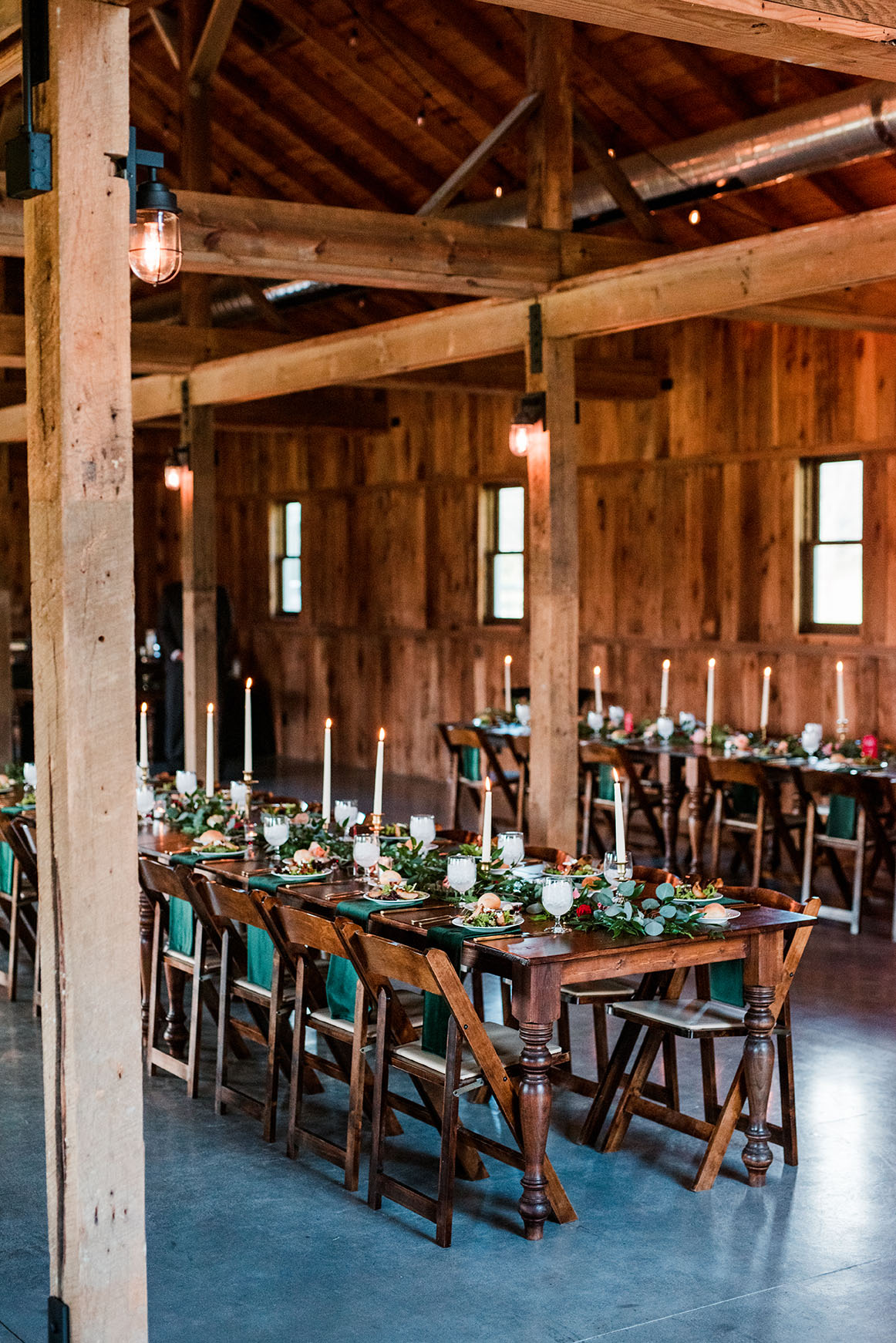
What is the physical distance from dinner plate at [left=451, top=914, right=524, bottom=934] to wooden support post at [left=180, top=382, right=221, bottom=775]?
5948 millimetres

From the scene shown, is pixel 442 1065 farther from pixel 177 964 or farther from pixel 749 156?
pixel 749 156

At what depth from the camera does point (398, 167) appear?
40.5ft

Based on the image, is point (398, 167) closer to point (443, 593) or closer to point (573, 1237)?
point (443, 593)

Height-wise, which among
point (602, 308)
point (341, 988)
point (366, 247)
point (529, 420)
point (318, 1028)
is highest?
point (366, 247)

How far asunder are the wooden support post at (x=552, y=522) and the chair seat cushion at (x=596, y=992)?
8.50 feet

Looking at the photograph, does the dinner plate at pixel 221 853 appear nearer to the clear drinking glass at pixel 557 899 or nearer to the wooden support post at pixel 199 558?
the clear drinking glass at pixel 557 899

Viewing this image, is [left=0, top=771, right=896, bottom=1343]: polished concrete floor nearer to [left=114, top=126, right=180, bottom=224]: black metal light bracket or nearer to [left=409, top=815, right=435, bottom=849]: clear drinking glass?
[left=409, top=815, right=435, bottom=849]: clear drinking glass

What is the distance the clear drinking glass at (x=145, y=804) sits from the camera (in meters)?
7.16

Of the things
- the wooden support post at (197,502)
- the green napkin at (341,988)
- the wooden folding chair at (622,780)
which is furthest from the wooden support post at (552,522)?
the wooden support post at (197,502)

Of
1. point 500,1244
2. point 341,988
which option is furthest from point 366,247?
Result: point 500,1244

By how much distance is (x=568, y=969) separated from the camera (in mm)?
4637

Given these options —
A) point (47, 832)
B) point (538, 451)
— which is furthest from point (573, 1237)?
point (538, 451)

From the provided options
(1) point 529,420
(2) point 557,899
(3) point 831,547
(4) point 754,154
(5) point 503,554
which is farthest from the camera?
(5) point 503,554

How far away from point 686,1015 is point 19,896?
3.48 meters
